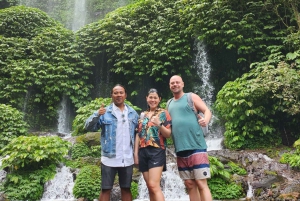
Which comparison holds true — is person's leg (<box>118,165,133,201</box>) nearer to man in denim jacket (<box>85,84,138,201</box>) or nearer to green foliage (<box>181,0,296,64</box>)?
man in denim jacket (<box>85,84,138,201</box>)

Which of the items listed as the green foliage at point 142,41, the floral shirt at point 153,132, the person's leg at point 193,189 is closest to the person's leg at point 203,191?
the person's leg at point 193,189

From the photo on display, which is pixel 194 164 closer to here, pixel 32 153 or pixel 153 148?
pixel 153 148

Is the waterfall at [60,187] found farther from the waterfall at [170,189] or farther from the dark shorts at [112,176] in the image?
the dark shorts at [112,176]

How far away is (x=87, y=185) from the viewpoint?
6734mm

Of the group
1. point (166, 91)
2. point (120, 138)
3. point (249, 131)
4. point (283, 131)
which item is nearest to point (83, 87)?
point (166, 91)

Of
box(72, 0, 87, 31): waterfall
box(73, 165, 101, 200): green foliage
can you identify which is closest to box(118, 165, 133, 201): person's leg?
box(73, 165, 101, 200): green foliage

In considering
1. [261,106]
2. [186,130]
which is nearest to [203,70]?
[261,106]

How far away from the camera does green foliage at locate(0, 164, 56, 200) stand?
264 inches

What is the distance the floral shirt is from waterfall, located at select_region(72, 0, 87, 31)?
77.1 ft

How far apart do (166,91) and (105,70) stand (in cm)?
413

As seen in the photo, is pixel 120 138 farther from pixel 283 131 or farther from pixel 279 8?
pixel 279 8

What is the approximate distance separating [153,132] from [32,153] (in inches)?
196

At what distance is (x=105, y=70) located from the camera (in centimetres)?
1648

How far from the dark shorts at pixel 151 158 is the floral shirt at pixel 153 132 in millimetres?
60
